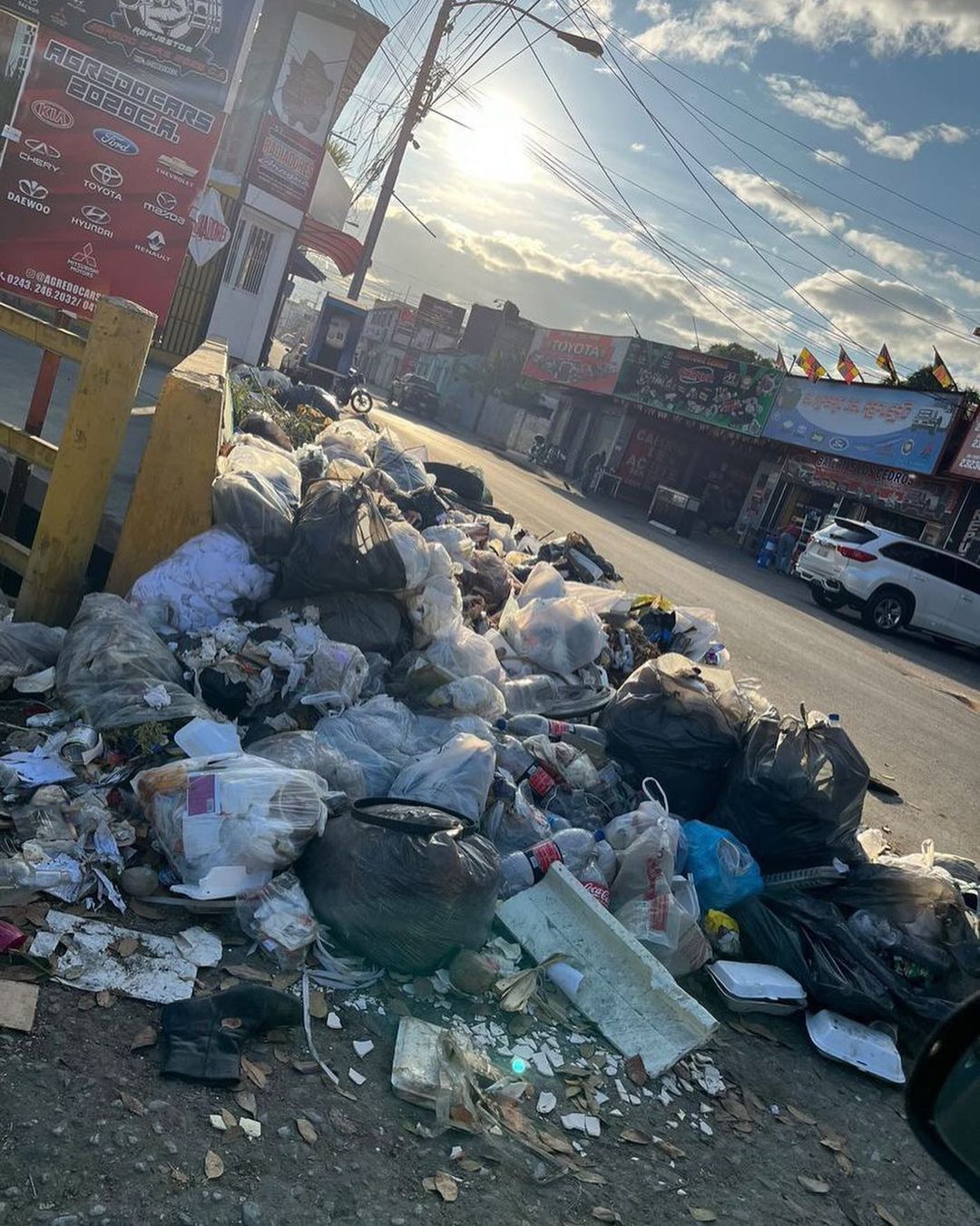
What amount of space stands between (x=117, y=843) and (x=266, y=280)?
15.4 metres

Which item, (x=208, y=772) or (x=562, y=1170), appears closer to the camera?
(x=562, y=1170)

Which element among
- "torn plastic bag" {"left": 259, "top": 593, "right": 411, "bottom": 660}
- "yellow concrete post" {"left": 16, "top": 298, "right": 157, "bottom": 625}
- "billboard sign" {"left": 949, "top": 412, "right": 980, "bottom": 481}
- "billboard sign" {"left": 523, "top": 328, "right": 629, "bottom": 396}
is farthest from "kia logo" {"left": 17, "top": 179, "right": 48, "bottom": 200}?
"billboard sign" {"left": 523, "top": 328, "right": 629, "bottom": 396}

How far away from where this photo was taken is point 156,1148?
1.90m

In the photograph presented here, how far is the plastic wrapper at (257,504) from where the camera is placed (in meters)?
4.35

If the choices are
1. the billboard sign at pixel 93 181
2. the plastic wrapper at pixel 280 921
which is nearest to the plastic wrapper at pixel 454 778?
the plastic wrapper at pixel 280 921

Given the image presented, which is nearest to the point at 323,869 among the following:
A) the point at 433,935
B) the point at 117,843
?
the point at 433,935

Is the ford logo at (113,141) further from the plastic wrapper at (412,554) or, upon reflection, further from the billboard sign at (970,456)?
the billboard sign at (970,456)

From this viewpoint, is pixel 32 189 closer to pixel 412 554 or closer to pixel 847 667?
pixel 412 554

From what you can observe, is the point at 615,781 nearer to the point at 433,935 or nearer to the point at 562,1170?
the point at 433,935

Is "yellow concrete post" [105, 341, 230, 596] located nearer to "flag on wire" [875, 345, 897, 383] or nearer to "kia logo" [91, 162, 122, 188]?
"kia logo" [91, 162, 122, 188]

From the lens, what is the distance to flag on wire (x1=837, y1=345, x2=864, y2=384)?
23.7m

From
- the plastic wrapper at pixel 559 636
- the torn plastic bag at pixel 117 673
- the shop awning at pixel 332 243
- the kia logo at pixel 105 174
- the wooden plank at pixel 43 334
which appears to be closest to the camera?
the torn plastic bag at pixel 117 673

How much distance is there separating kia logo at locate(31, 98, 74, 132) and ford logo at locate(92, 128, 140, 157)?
0.62ft

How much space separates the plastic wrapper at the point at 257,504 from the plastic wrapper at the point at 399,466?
259cm
